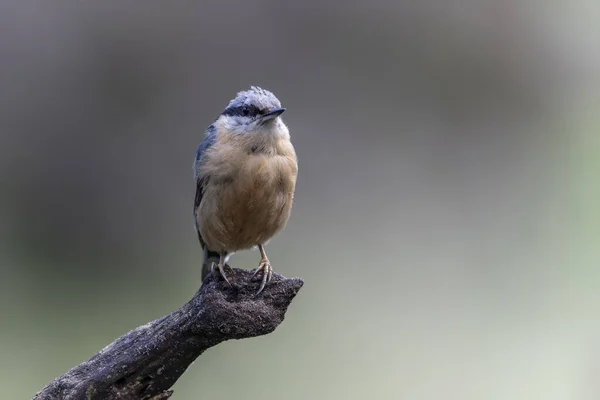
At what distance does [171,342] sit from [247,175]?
3.17 ft

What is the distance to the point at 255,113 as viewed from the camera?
326 cm

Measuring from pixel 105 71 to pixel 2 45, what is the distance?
36.9 inches

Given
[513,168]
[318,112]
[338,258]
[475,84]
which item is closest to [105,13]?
[318,112]

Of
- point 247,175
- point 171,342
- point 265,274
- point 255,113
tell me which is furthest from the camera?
point 255,113

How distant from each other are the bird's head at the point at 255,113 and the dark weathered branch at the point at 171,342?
0.98 metres

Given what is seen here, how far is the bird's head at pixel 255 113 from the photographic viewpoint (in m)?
3.22

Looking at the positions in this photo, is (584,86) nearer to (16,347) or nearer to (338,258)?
(338,258)

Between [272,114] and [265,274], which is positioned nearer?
[265,274]

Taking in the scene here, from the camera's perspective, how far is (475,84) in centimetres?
645

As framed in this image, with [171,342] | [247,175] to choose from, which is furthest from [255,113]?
[171,342]

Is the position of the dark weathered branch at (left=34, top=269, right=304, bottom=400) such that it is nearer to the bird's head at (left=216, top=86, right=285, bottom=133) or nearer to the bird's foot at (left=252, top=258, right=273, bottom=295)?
the bird's foot at (left=252, top=258, right=273, bottom=295)

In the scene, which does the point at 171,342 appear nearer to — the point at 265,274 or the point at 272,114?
the point at 265,274

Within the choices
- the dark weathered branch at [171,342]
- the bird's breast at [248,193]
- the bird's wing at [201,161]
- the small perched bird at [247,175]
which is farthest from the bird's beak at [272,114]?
the dark weathered branch at [171,342]

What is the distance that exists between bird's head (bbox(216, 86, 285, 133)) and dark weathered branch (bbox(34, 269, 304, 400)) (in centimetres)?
98
